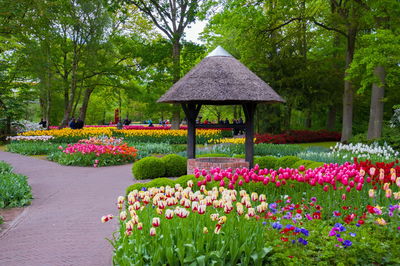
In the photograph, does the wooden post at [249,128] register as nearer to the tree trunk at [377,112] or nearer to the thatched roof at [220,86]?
the thatched roof at [220,86]

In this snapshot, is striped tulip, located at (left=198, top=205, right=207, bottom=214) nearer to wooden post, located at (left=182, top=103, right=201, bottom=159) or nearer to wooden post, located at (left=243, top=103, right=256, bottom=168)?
wooden post, located at (left=182, top=103, right=201, bottom=159)

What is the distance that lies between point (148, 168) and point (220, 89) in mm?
3228

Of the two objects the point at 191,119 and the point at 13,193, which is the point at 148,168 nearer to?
the point at 191,119

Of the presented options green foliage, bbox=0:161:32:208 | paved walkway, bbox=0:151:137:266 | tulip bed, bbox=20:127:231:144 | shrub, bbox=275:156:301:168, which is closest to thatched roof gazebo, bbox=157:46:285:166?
shrub, bbox=275:156:301:168

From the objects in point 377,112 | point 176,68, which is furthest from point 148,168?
point 176,68

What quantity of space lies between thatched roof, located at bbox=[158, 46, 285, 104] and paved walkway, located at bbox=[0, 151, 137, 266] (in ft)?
10.0

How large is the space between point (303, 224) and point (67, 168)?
1093cm

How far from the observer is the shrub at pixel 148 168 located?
36.0ft

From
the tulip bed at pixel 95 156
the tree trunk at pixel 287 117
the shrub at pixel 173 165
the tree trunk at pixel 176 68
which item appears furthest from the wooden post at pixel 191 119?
the tree trunk at pixel 287 117

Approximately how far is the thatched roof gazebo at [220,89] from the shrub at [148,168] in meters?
1.09

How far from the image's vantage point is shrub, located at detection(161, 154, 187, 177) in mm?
11562

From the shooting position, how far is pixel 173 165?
11617mm

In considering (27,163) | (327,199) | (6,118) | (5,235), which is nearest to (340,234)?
(327,199)

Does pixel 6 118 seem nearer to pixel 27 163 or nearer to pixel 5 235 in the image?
pixel 27 163
